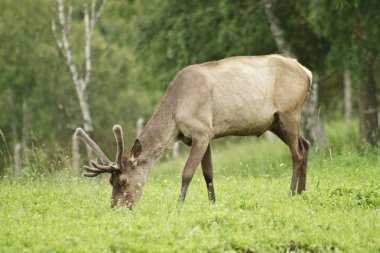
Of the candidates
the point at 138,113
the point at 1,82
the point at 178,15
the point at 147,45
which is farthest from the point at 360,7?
the point at 138,113

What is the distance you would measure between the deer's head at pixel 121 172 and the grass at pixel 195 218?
21cm

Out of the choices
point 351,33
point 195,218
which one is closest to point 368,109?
point 351,33

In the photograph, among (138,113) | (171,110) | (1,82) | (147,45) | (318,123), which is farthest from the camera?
(138,113)

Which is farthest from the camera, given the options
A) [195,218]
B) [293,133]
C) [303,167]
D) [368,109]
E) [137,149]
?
[368,109]

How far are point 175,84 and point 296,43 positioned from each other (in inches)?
330

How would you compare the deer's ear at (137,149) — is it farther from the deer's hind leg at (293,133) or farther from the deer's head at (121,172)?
the deer's hind leg at (293,133)

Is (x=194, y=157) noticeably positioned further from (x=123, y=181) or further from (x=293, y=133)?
(x=293, y=133)

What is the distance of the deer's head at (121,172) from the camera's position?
9.59m

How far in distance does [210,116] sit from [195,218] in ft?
7.05

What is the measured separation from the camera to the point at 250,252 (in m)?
7.38

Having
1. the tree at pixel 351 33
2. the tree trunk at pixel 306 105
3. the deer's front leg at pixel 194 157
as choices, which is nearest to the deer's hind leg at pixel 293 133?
the deer's front leg at pixel 194 157

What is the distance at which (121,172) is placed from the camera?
977 centimetres

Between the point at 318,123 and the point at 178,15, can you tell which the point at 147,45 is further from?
the point at 318,123

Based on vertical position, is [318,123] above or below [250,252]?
below
